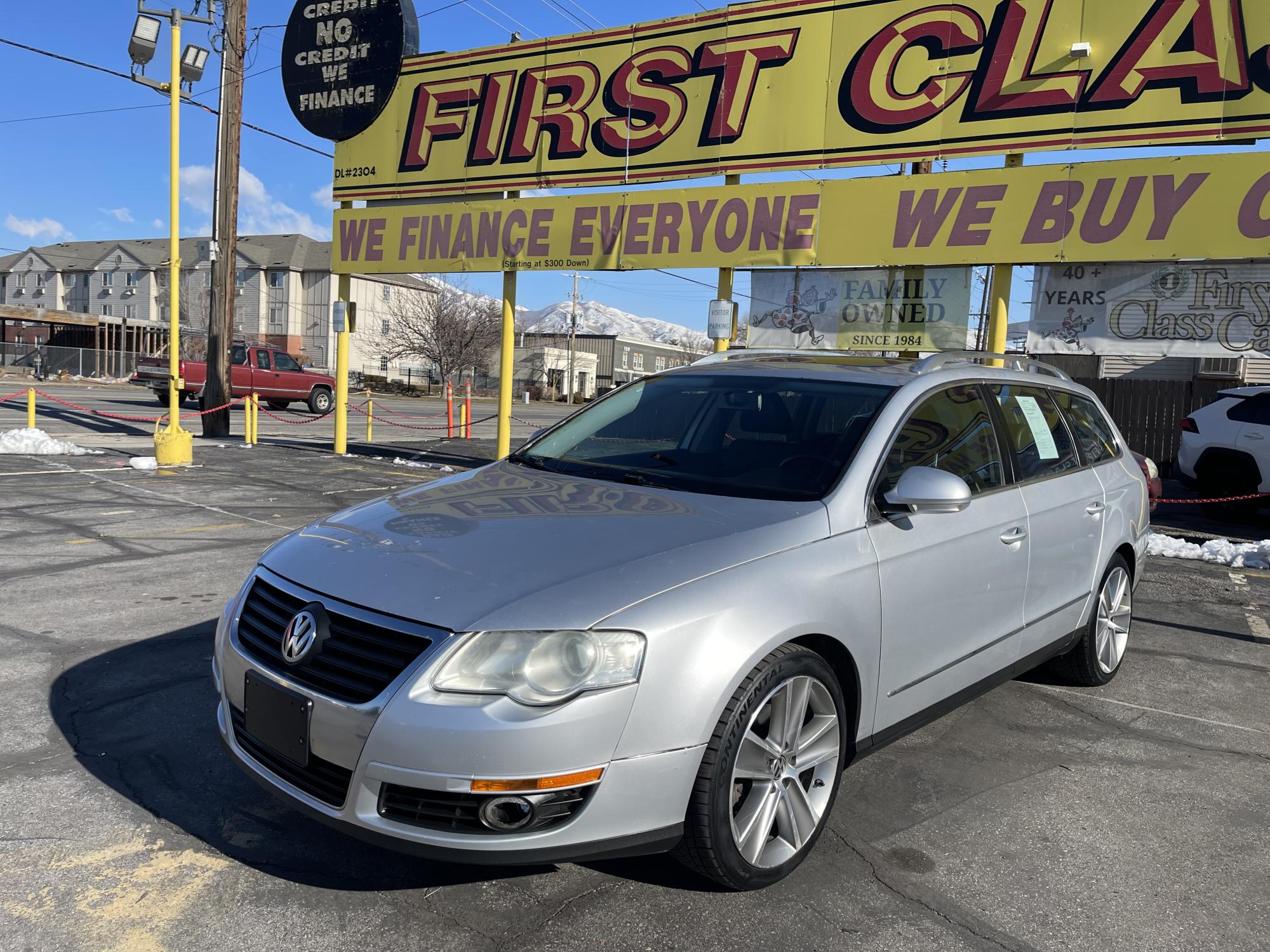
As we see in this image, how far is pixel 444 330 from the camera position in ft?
203

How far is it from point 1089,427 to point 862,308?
7.61m

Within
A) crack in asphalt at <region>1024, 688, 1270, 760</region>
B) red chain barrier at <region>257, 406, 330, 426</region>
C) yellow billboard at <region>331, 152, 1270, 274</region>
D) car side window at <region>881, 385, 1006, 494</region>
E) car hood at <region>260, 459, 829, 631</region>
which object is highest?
yellow billboard at <region>331, 152, 1270, 274</region>

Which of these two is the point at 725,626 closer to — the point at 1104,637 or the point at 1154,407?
the point at 1104,637

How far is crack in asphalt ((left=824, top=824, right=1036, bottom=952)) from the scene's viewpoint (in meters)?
2.80

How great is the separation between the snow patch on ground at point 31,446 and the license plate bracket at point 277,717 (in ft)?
41.4

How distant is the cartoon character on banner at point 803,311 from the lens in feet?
42.5

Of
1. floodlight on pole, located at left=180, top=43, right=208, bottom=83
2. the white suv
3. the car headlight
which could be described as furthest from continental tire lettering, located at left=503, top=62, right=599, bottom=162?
the car headlight

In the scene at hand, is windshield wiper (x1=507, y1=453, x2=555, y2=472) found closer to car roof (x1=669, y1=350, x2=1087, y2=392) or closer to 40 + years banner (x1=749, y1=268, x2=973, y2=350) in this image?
car roof (x1=669, y1=350, x2=1087, y2=392)

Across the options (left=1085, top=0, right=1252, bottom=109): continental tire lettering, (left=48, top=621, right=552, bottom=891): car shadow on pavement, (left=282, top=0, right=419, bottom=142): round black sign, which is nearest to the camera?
(left=48, top=621, right=552, bottom=891): car shadow on pavement

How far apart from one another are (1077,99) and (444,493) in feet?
32.2

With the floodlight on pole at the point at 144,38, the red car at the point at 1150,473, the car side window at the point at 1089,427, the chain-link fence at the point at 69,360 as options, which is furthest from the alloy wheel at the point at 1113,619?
the chain-link fence at the point at 69,360

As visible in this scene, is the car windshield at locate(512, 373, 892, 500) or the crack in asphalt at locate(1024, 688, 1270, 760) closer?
the car windshield at locate(512, 373, 892, 500)

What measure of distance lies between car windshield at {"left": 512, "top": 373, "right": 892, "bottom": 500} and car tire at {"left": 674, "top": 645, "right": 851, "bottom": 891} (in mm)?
724

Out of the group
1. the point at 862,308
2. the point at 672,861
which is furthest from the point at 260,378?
the point at 672,861
